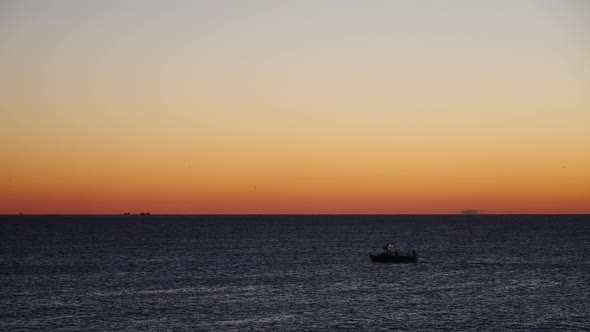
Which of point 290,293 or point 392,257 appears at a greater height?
point 392,257

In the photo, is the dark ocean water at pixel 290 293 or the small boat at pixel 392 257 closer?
the dark ocean water at pixel 290 293

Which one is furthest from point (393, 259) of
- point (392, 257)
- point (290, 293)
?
point (290, 293)

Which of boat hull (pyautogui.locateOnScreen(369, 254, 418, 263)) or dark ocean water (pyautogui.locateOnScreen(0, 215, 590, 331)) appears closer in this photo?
dark ocean water (pyautogui.locateOnScreen(0, 215, 590, 331))

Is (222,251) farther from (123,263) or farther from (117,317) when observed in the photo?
(117,317)

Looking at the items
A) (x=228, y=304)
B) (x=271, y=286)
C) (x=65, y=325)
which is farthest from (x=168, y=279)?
(x=65, y=325)

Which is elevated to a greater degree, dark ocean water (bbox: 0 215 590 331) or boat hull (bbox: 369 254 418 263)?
boat hull (bbox: 369 254 418 263)

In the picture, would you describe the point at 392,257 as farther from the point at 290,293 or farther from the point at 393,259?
the point at 290,293

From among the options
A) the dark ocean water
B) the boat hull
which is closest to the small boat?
the boat hull

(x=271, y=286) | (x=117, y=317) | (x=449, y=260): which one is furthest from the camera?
(x=449, y=260)

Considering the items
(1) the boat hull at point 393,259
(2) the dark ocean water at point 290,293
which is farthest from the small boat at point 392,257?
(2) the dark ocean water at point 290,293

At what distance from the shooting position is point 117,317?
86375mm

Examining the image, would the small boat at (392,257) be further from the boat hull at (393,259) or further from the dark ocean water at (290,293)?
the dark ocean water at (290,293)

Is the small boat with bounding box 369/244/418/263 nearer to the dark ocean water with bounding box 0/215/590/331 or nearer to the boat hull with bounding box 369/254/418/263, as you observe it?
the boat hull with bounding box 369/254/418/263

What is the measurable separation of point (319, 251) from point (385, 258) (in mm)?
41166
